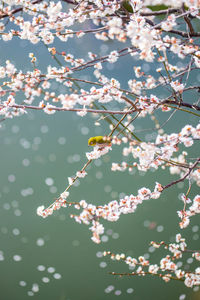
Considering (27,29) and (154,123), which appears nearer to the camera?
(27,29)

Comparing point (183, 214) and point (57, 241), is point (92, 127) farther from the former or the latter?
point (183, 214)

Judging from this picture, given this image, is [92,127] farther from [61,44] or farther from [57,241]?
[57,241]

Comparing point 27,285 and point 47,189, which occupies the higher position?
point 47,189

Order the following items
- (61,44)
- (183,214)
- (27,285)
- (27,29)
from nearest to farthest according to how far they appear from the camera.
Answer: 1. (27,29)
2. (183,214)
3. (61,44)
4. (27,285)

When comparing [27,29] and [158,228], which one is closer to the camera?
[27,29]

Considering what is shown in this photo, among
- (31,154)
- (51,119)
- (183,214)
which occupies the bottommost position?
(183,214)

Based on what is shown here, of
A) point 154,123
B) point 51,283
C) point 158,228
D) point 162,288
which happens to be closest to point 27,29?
point 154,123

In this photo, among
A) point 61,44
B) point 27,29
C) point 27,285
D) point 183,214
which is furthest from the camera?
point 27,285

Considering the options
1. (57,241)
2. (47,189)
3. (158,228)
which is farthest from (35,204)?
(158,228)

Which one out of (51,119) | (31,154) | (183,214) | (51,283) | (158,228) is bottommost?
(183,214)
